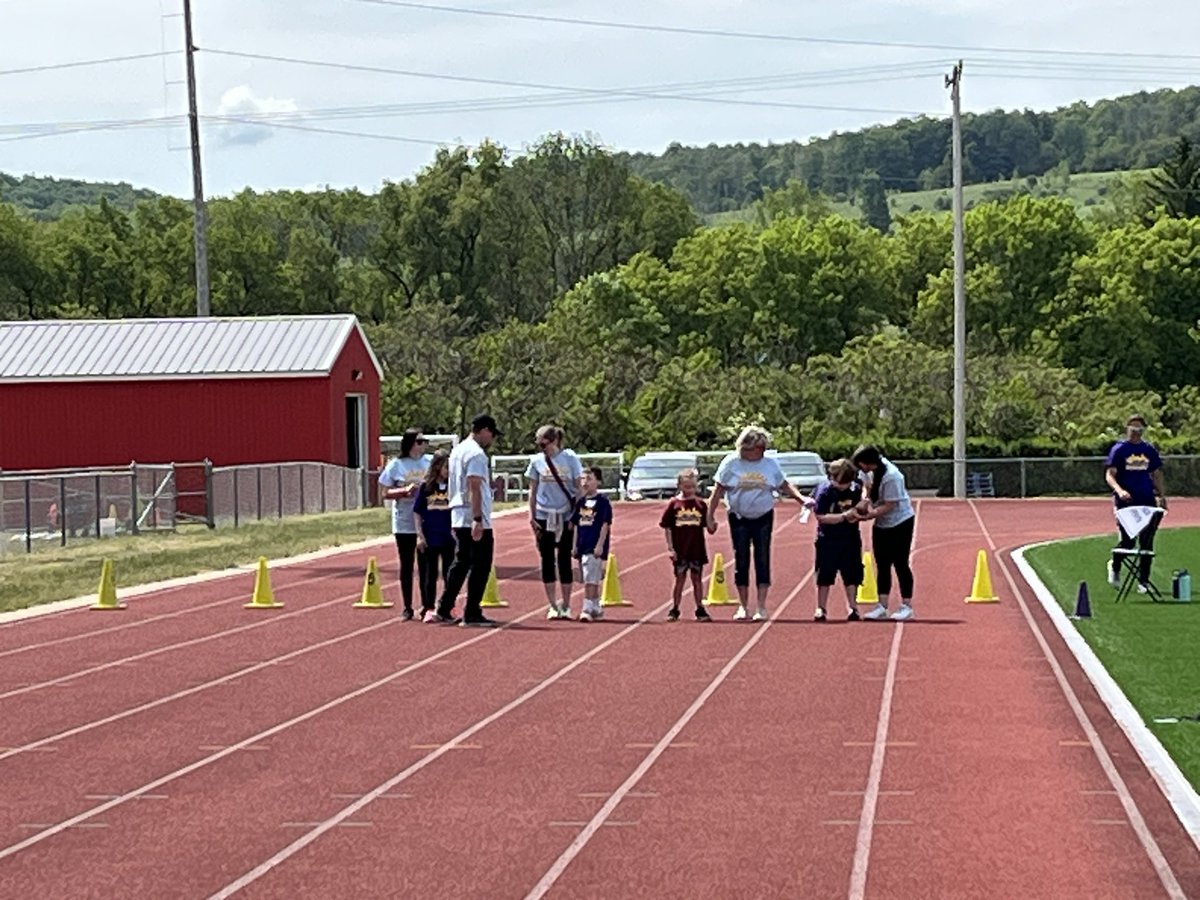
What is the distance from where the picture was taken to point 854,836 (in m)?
10.0

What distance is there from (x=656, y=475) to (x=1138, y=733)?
45117 mm

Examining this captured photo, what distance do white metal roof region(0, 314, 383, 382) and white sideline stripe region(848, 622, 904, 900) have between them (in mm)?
37459

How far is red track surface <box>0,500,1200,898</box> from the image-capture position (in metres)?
9.37

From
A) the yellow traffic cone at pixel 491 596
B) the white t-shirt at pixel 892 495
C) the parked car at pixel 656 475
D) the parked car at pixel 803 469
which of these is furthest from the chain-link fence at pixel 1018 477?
the white t-shirt at pixel 892 495

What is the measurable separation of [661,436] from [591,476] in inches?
2061

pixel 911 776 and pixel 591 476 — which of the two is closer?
pixel 911 776

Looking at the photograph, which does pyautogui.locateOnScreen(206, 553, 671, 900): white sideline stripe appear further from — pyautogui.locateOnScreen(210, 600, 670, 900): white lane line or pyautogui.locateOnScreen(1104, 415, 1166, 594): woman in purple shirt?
pyautogui.locateOnScreen(1104, 415, 1166, 594): woman in purple shirt

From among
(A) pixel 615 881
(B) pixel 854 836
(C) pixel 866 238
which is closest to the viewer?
(A) pixel 615 881

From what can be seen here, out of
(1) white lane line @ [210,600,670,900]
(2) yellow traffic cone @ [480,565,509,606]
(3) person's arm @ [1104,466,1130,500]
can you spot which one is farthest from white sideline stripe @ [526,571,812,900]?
(3) person's arm @ [1104,466,1130,500]

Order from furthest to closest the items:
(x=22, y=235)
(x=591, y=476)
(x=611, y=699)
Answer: (x=22, y=235) → (x=591, y=476) → (x=611, y=699)

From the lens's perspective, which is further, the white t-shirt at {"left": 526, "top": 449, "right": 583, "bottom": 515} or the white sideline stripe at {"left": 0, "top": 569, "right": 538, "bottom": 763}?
the white t-shirt at {"left": 526, "top": 449, "right": 583, "bottom": 515}

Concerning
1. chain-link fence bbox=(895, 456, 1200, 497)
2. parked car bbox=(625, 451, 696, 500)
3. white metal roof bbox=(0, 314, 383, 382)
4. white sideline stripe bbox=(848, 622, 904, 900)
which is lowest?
chain-link fence bbox=(895, 456, 1200, 497)

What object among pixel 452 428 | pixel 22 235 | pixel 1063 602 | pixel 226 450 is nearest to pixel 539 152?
pixel 22 235

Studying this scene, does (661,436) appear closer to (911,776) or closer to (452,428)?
(452,428)
